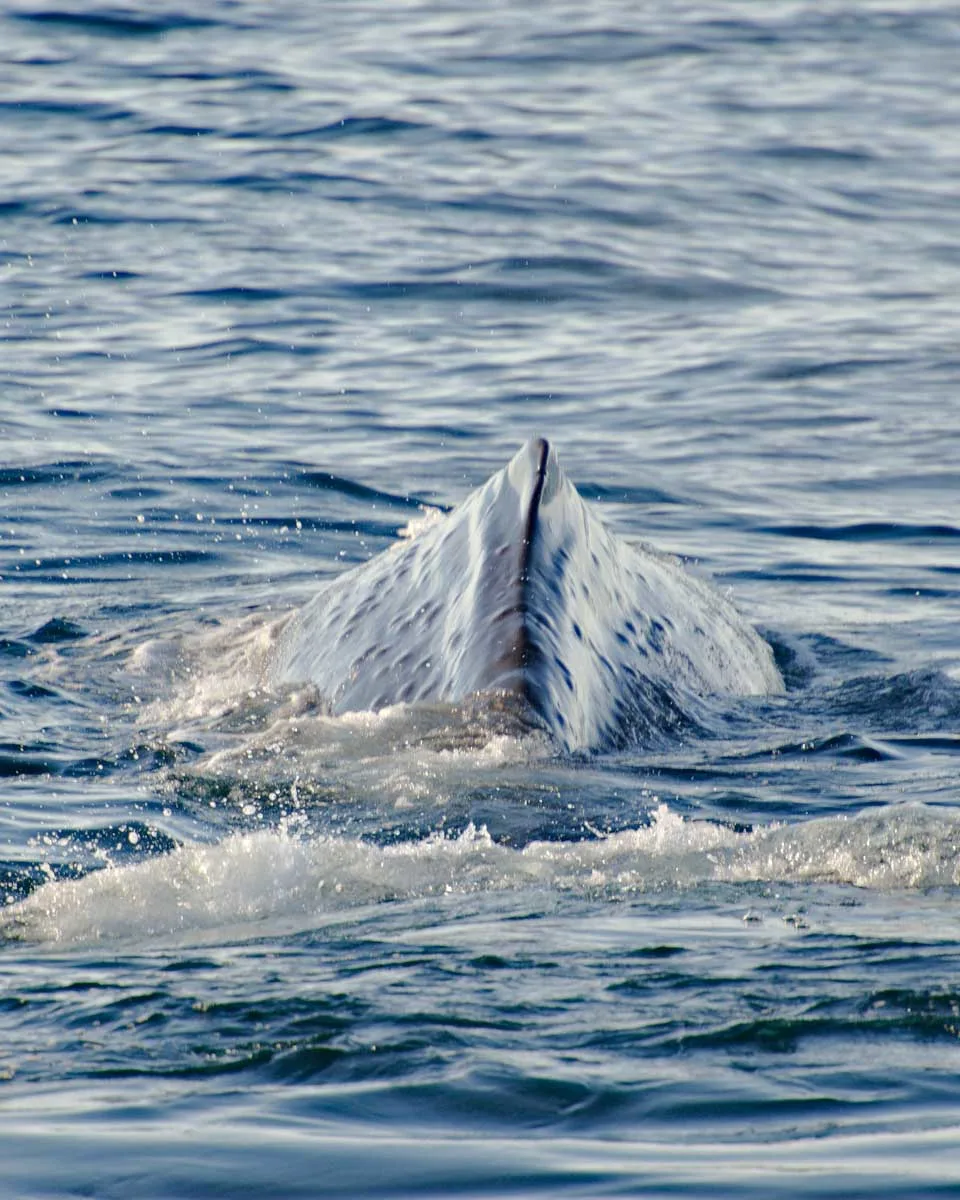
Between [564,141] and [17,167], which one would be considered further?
[564,141]

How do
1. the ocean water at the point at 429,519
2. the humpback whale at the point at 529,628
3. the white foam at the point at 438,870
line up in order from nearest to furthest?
the ocean water at the point at 429,519
the white foam at the point at 438,870
the humpback whale at the point at 529,628

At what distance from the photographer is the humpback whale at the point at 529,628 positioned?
23.0 ft

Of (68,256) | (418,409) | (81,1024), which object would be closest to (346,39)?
(68,256)

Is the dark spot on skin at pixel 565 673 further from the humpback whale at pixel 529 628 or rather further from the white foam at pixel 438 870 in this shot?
the white foam at pixel 438 870

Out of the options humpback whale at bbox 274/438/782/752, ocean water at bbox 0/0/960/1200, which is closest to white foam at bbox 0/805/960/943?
ocean water at bbox 0/0/960/1200

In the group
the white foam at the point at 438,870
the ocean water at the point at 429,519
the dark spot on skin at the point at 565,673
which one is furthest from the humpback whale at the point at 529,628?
the white foam at the point at 438,870

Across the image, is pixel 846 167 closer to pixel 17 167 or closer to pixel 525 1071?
pixel 17 167

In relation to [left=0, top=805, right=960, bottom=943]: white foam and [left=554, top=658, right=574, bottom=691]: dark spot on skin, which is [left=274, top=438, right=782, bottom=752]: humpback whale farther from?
[left=0, top=805, right=960, bottom=943]: white foam

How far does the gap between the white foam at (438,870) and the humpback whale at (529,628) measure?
1090 mm

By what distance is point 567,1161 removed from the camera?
3650mm

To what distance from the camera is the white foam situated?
5352 millimetres

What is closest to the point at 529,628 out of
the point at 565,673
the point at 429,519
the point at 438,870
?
the point at 565,673

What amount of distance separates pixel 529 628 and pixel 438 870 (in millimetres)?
1552

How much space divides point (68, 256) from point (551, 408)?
5871 millimetres
